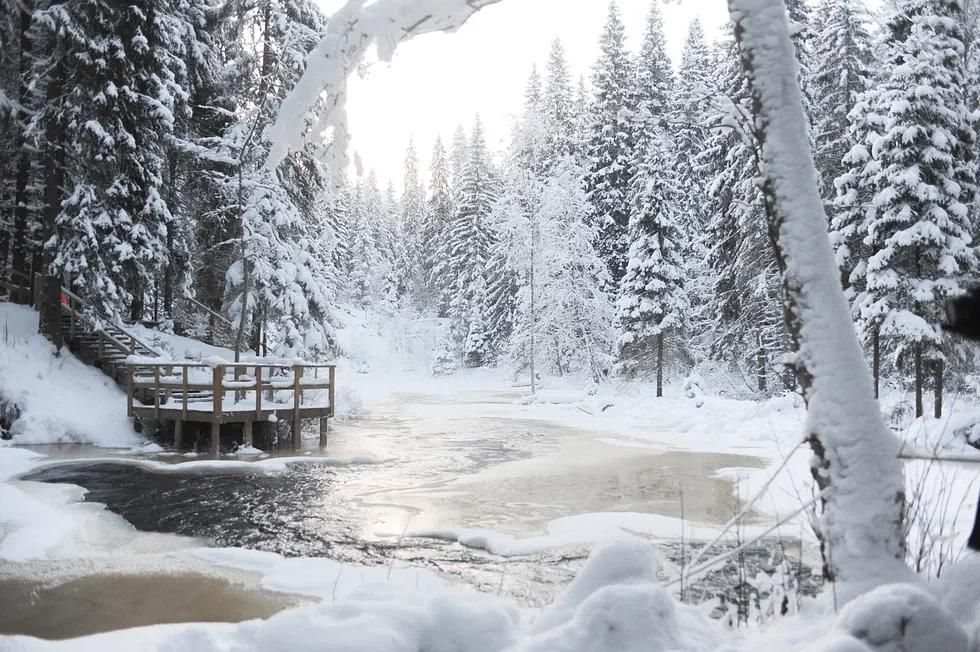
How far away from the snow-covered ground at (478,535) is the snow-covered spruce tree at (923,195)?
385 centimetres

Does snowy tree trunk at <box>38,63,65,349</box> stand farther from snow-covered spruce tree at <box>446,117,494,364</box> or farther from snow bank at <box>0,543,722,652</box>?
snow-covered spruce tree at <box>446,117,494,364</box>

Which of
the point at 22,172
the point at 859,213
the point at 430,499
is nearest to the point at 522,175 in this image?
the point at 859,213

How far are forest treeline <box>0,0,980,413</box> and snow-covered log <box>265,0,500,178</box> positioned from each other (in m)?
8.25

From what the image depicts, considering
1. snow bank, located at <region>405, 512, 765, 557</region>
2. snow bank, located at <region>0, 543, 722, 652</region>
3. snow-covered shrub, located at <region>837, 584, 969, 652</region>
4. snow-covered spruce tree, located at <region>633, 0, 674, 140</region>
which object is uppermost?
snow-covered spruce tree, located at <region>633, 0, 674, 140</region>

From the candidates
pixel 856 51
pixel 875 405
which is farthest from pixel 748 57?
pixel 856 51

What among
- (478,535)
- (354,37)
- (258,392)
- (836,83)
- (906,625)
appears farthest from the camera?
(836,83)

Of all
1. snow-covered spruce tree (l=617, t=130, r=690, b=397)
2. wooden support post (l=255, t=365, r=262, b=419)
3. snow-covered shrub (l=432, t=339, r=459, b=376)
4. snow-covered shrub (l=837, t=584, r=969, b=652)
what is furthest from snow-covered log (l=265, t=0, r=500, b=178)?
snow-covered shrub (l=432, t=339, r=459, b=376)

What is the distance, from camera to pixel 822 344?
12.1 ft

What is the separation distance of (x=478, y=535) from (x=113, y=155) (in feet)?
50.2

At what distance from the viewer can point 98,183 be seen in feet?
58.9

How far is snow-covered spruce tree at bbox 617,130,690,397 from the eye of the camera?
26859 millimetres

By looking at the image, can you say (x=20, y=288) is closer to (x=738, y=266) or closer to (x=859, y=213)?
(x=738, y=266)

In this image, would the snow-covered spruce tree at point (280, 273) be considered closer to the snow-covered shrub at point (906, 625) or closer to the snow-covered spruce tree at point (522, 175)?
the snow-covered spruce tree at point (522, 175)

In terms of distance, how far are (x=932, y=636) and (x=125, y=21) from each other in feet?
71.6
